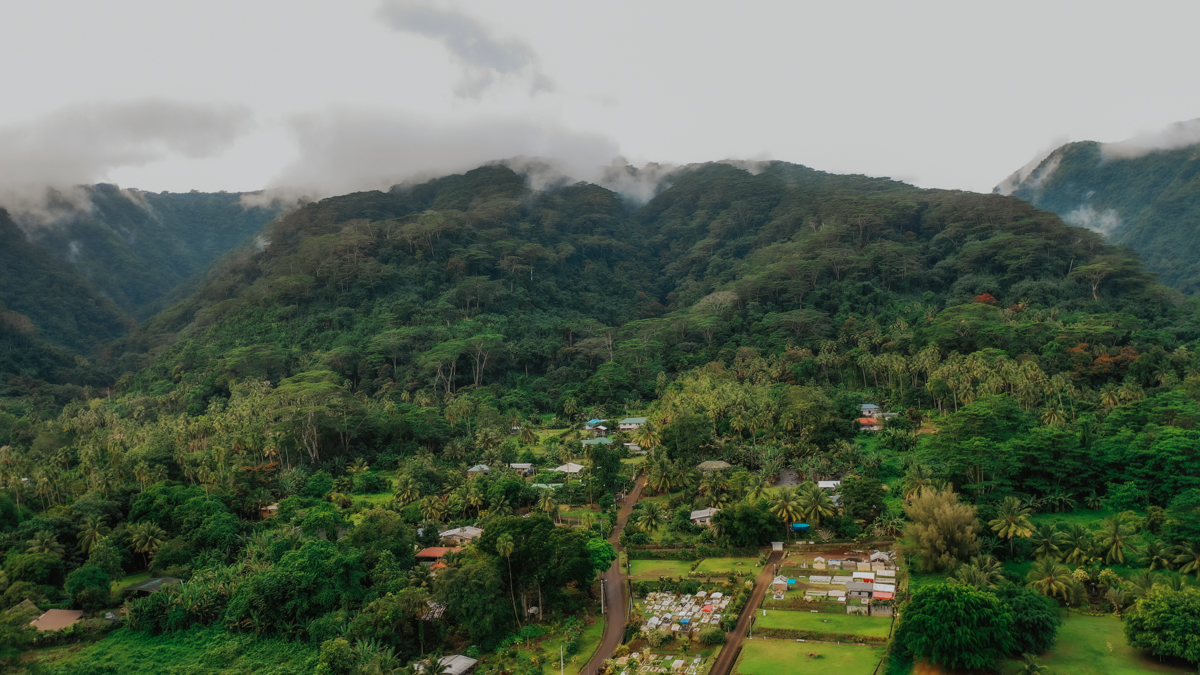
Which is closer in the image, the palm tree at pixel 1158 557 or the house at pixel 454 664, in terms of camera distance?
the house at pixel 454 664

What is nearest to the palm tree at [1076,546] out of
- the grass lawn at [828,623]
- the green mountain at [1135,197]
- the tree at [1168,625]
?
the tree at [1168,625]

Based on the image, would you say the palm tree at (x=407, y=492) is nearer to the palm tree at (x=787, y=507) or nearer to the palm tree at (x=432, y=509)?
the palm tree at (x=432, y=509)

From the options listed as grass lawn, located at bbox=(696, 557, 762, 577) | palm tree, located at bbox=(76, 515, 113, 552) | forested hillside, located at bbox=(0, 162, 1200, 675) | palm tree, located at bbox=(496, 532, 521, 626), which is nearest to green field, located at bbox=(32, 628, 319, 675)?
forested hillside, located at bbox=(0, 162, 1200, 675)

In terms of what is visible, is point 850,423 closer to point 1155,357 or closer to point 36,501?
point 1155,357

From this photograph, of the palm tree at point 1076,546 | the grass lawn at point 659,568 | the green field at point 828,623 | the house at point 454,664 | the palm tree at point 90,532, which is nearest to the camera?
the house at point 454,664

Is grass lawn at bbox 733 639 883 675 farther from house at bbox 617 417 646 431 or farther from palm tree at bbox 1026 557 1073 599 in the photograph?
house at bbox 617 417 646 431

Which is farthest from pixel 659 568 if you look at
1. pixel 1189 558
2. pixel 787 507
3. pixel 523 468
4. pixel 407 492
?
pixel 1189 558
